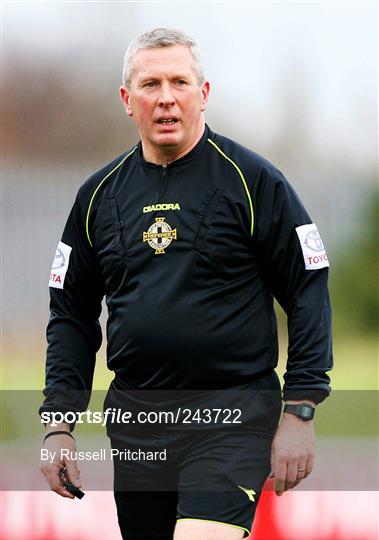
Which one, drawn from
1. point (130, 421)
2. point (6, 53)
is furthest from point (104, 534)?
point (6, 53)

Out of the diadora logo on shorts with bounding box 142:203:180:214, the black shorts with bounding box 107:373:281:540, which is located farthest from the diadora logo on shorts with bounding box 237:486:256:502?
the diadora logo on shorts with bounding box 142:203:180:214

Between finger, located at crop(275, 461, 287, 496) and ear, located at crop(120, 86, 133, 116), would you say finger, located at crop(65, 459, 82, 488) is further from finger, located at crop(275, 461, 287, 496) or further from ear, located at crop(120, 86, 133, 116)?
ear, located at crop(120, 86, 133, 116)

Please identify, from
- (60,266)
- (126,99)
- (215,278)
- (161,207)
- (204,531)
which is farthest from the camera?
(60,266)

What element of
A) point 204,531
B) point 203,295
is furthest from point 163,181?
point 204,531

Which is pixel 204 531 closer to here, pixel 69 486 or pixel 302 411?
pixel 302 411

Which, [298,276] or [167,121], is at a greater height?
[167,121]

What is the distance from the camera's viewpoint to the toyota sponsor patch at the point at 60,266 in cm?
327

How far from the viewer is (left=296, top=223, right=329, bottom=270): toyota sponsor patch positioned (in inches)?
114

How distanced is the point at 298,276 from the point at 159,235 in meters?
0.43

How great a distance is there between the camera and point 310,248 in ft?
9.50

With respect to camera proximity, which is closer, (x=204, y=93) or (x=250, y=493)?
(x=250, y=493)

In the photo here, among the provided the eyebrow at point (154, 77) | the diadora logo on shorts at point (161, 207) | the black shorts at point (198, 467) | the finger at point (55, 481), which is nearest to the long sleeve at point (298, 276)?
the black shorts at point (198, 467)

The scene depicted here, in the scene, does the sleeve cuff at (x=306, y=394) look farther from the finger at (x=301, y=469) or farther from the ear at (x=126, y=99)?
the ear at (x=126, y=99)

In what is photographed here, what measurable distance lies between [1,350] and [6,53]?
2.25 meters
